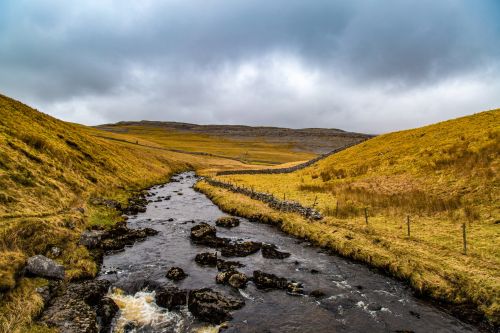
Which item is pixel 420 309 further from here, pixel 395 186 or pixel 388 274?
pixel 395 186

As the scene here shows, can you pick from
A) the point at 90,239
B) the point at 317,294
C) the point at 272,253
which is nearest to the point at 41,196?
the point at 90,239

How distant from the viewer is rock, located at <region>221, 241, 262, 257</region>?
79.4ft

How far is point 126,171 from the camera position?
61656mm

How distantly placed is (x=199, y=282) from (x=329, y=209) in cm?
1898

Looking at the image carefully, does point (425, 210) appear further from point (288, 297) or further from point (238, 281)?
point (238, 281)

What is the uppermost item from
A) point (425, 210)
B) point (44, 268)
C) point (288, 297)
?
point (425, 210)

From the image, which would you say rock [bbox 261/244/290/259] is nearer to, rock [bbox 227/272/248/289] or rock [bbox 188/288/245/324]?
rock [bbox 227/272/248/289]

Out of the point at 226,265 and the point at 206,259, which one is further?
the point at 206,259

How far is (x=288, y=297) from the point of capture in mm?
17594

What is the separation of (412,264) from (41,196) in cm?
3005

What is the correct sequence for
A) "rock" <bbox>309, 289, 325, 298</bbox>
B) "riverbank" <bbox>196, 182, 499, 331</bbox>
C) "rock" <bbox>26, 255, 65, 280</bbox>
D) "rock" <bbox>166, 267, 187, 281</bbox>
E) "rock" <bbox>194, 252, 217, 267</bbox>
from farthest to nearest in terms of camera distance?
"rock" <bbox>194, 252, 217, 267</bbox> < "rock" <bbox>166, 267, 187, 281</bbox> < "rock" <bbox>309, 289, 325, 298</bbox> < "rock" <bbox>26, 255, 65, 280</bbox> < "riverbank" <bbox>196, 182, 499, 331</bbox>

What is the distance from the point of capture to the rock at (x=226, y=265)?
21.3 meters

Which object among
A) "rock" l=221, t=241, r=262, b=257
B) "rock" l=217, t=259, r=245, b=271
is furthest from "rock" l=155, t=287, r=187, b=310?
"rock" l=221, t=241, r=262, b=257

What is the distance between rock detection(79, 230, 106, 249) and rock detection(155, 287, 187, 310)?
28.8 feet
